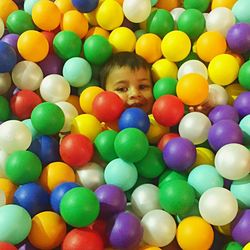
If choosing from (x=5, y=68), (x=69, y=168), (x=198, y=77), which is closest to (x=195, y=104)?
(x=198, y=77)

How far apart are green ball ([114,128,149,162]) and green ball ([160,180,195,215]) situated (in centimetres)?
11

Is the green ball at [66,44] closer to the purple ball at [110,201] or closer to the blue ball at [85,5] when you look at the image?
the blue ball at [85,5]

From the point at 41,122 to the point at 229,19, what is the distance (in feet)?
2.18

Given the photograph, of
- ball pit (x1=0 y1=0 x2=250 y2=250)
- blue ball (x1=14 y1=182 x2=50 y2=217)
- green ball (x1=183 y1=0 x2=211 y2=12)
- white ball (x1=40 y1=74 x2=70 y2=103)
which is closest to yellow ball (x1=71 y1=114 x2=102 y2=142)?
ball pit (x1=0 y1=0 x2=250 y2=250)

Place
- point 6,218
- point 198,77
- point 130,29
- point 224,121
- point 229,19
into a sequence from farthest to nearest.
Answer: point 130,29 → point 229,19 → point 198,77 → point 224,121 → point 6,218

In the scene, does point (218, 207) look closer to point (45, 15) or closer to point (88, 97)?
point (88, 97)

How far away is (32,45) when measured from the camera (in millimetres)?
1304

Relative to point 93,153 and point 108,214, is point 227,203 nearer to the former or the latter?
point 108,214

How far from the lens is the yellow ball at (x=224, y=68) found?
130 centimetres

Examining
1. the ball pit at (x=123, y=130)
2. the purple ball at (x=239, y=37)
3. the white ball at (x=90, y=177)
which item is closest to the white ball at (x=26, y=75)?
the ball pit at (x=123, y=130)

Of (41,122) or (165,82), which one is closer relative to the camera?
(41,122)

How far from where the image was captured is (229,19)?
1.37m

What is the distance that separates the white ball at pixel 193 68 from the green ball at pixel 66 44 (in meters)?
0.33

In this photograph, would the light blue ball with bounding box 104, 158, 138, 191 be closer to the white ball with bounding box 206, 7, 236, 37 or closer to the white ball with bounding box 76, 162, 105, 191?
the white ball with bounding box 76, 162, 105, 191
